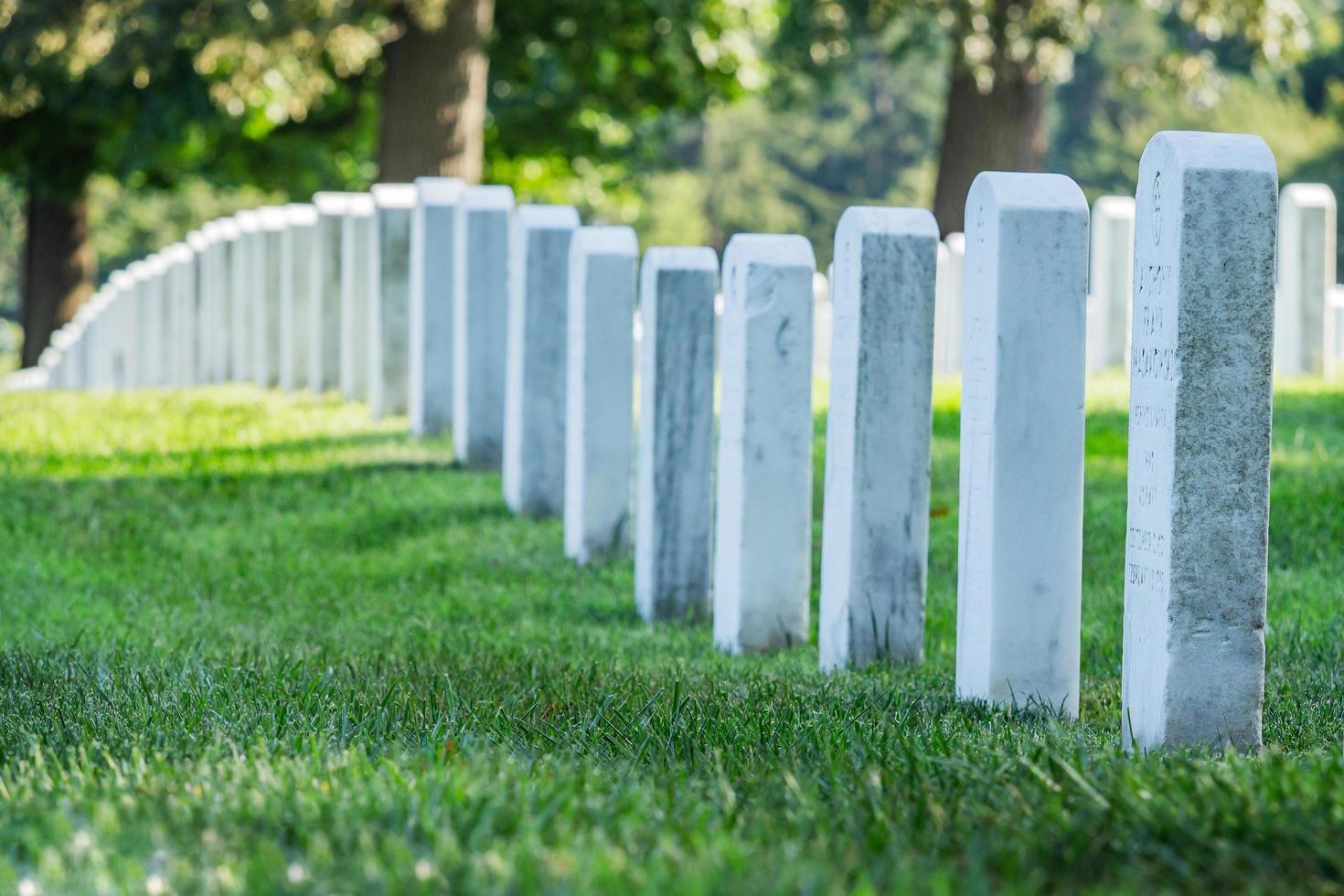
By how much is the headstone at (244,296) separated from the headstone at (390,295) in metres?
3.16

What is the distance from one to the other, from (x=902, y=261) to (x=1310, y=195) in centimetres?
813

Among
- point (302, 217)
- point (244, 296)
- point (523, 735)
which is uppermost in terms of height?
point (302, 217)

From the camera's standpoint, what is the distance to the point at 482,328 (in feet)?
25.2

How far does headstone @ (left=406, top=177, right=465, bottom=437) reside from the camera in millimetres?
8234

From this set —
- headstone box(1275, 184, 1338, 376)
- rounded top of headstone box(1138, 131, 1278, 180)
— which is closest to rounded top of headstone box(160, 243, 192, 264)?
headstone box(1275, 184, 1338, 376)

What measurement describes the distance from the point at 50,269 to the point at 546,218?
17719 millimetres

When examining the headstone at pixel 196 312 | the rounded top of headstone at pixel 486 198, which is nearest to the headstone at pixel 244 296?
the headstone at pixel 196 312

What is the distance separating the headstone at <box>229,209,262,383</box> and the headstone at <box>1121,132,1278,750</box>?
31.7 ft

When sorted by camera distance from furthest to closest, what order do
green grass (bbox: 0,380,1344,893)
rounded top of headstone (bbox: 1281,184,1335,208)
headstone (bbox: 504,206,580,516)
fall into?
1. rounded top of headstone (bbox: 1281,184,1335,208)
2. headstone (bbox: 504,206,580,516)
3. green grass (bbox: 0,380,1344,893)

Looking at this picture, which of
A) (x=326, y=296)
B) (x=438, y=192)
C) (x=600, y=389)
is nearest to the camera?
(x=600, y=389)

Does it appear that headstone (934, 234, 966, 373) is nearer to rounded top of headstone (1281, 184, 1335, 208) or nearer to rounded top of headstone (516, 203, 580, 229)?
rounded top of headstone (1281, 184, 1335, 208)

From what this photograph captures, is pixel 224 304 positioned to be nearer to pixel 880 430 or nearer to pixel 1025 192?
pixel 880 430

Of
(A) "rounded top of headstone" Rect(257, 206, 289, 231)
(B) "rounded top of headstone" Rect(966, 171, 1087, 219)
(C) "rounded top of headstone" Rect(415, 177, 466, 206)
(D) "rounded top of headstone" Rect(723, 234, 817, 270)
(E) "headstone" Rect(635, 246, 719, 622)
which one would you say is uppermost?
(A) "rounded top of headstone" Rect(257, 206, 289, 231)

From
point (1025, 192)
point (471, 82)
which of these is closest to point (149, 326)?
point (471, 82)
